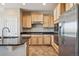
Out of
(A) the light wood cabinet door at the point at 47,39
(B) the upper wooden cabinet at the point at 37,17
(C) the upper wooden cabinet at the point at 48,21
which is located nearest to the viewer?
(A) the light wood cabinet door at the point at 47,39

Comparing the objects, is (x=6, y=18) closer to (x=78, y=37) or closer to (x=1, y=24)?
(x=1, y=24)

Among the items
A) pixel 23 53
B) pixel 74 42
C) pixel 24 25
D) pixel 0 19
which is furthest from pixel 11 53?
pixel 24 25

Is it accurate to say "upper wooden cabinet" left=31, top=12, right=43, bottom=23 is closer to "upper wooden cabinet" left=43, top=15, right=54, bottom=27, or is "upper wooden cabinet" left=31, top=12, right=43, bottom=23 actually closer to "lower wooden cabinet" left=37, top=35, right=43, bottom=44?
"upper wooden cabinet" left=43, top=15, right=54, bottom=27

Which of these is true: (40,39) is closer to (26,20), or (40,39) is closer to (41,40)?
(41,40)

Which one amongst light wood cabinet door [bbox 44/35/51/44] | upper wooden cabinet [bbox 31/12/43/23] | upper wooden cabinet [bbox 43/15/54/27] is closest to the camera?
light wood cabinet door [bbox 44/35/51/44]

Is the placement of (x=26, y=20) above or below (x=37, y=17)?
below

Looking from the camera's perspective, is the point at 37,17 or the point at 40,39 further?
the point at 37,17

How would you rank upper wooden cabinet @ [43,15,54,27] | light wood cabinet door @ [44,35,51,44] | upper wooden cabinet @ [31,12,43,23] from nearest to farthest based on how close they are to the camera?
light wood cabinet door @ [44,35,51,44] < upper wooden cabinet @ [43,15,54,27] < upper wooden cabinet @ [31,12,43,23]

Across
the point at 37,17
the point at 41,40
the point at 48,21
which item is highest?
the point at 37,17

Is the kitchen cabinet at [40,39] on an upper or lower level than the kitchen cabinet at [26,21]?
lower

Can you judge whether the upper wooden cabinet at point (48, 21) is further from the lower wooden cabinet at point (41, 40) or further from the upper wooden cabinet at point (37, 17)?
the lower wooden cabinet at point (41, 40)

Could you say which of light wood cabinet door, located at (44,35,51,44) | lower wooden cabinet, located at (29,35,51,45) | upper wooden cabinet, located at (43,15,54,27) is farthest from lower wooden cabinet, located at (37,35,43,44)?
upper wooden cabinet, located at (43,15,54,27)


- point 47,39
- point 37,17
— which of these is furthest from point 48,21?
point 47,39

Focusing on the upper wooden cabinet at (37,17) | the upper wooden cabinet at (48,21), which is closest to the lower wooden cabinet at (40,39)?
the upper wooden cabinet at (48,21)
